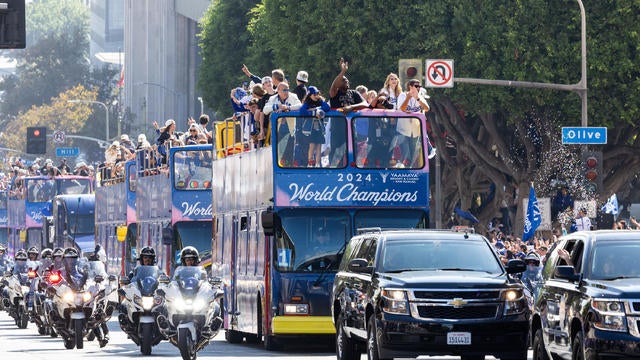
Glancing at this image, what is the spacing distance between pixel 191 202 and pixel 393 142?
428 inches

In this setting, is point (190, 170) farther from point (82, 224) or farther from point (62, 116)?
point (62, 116)

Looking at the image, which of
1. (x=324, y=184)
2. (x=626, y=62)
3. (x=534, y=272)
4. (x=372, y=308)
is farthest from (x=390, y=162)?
(x=626, y=62)

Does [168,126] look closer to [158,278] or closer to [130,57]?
[158,278]

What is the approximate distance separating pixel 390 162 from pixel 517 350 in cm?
682

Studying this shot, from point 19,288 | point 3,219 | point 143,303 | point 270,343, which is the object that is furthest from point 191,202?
point 3,219

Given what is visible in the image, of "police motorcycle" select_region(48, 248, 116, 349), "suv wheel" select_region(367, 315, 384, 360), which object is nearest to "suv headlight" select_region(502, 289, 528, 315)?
"suv wheel" select_region(367, 315, 384, 360)

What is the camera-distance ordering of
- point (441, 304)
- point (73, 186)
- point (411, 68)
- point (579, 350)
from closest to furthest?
point (579, 350), point (441, 304), point (411, 68), point (73, 186)

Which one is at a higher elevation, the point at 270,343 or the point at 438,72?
the point at 438,72

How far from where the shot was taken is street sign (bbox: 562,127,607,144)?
34.2m

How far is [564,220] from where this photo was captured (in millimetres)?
40531

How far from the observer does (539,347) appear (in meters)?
18.6

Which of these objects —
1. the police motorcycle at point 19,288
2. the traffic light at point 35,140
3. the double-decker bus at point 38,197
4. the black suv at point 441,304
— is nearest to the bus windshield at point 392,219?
the black suv at point 441,304

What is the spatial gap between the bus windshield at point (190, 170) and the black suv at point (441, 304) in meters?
15.8

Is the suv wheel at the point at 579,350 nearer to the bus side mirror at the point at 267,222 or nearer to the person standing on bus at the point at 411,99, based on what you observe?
the bus side mirror at the point at 267,222
